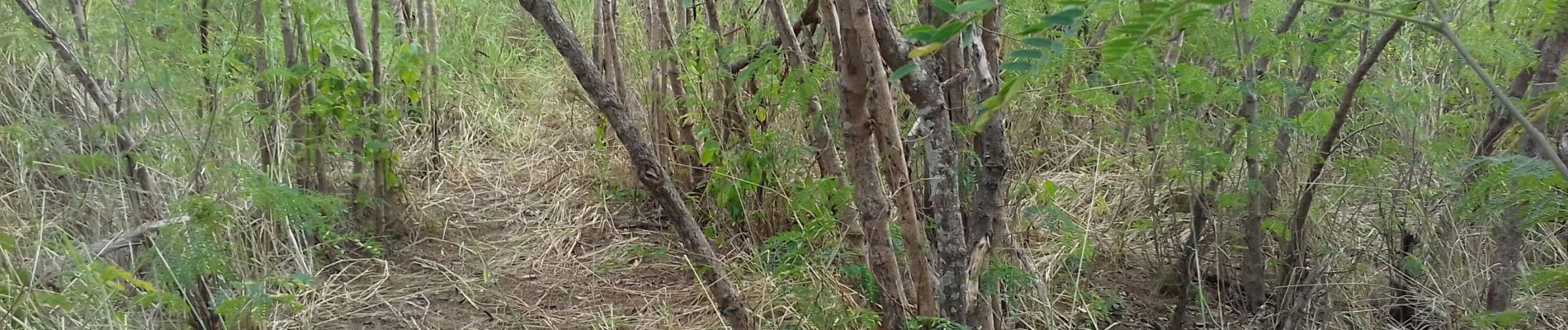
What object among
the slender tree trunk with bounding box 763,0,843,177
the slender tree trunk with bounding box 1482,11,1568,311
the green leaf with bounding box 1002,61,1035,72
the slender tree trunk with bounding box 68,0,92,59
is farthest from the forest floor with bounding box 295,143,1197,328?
the green leaf with bounding box 1002,61,1035,72

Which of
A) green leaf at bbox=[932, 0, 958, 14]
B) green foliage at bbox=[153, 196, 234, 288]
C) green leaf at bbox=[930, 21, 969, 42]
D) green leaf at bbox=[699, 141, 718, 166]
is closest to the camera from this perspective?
green leaf at bbox=[930, 21, 969, 42]

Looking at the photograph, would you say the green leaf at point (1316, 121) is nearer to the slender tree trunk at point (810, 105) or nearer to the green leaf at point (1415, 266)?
the green leaf at point (1415, 266)

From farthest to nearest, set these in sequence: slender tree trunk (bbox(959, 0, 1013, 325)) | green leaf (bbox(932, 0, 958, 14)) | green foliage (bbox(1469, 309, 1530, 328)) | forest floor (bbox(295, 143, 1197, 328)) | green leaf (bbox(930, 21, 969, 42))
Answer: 1. forest floor (bbox(295, 143, 1197, 328))
2. green foliage (bbox(1469, 309, 1530, 328))
3. slender tree trunk (bbox(959, 0, 1013, 325))
4. green leaf (bbox(932, 0, 958, 14))
5. green leaf (bbox(930, 21, 969, 42))

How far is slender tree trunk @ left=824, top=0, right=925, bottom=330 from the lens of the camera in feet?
4.79

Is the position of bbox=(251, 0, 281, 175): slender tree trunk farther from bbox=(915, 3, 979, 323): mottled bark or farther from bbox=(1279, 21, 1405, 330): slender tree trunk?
bbox=(1279, 21, 1405, 330): slender tree trunk

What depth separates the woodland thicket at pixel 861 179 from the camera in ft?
5.56

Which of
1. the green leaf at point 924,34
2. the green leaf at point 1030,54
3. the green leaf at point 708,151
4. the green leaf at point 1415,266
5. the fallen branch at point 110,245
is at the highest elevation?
the green leaf at point 924,34

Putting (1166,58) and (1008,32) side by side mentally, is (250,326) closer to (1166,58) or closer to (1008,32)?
(1008,32)

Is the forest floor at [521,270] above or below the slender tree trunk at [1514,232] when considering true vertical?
below

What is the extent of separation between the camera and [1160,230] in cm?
239

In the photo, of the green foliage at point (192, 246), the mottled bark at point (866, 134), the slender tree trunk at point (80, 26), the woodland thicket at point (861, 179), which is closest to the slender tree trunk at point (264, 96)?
the woodland thicket at point (861, 179)

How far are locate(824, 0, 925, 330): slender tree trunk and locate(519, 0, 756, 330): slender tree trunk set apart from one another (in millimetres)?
286

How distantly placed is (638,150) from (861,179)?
0.39 metres

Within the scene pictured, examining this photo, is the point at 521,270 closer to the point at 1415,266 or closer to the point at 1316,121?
the point at 1316,121
